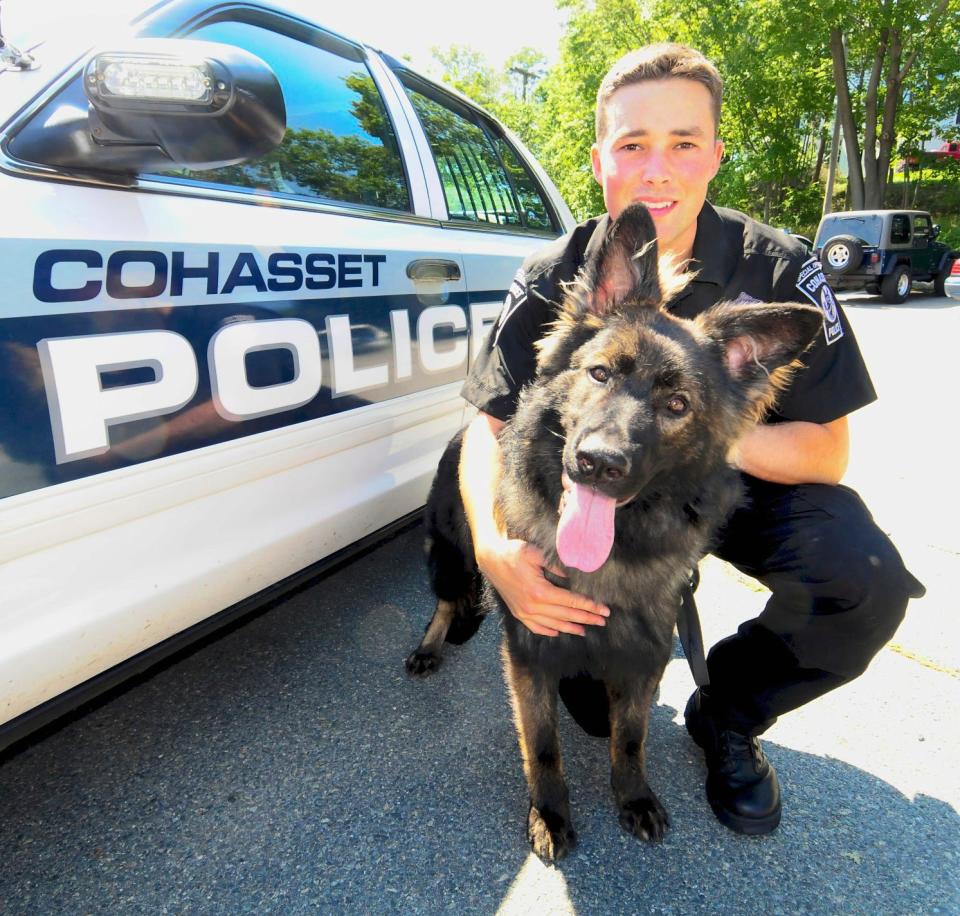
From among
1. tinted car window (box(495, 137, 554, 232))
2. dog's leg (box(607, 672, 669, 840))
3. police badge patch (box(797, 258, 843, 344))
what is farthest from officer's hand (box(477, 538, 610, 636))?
tinted car window (box(495, 137, 554, 232))

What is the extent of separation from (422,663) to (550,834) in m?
0.87

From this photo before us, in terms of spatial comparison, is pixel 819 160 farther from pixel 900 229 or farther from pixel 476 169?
A: pixel 476 169

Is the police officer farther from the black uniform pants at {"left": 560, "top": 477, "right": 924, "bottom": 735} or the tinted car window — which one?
the tinted car window

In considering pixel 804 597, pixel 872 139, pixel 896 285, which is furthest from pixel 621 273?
pixel 872 139

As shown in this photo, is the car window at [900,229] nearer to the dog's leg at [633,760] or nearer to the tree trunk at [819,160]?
the dog's leg at [633,760]

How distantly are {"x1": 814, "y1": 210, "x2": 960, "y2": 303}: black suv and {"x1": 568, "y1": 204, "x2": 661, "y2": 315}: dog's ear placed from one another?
15590 mm

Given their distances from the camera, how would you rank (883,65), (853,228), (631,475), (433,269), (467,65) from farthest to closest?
(467,65), (883,65), (853,228), (433,269), (631,475)

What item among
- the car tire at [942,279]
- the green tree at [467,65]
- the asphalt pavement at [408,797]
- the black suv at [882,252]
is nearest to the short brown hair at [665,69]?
the asphalt pavement at [408,797]

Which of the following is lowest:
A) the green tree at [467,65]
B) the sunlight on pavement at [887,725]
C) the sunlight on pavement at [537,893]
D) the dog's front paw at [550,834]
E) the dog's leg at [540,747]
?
the sunlight on pavement at [887,725]

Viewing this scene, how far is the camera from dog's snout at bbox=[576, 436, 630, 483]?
4.83 feet

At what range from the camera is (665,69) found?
2129 millimetres

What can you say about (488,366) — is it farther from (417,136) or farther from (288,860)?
(288,860)

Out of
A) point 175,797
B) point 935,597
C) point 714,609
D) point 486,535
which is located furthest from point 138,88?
point 935,597

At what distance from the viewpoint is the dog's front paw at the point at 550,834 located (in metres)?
1.81
